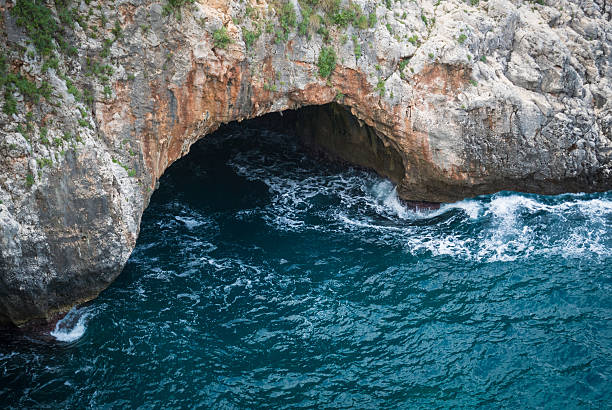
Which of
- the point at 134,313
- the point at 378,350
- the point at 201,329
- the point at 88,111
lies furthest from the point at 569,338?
the point at 88,111

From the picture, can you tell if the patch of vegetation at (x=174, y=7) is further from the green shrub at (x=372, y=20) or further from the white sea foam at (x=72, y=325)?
the white sea foam at (x=72, y=325)

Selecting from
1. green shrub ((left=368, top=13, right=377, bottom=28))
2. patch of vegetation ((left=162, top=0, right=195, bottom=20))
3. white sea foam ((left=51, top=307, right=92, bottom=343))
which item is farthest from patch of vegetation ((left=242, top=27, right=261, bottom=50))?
white sea foam ((left=51, top=307, right=92, bottom=343))

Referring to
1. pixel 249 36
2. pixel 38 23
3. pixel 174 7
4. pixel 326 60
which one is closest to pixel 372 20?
pixel 326 60

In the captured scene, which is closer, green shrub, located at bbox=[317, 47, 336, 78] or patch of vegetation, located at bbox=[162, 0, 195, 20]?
patch of vegetation, located at bbox=[162, 0, 195, 20]

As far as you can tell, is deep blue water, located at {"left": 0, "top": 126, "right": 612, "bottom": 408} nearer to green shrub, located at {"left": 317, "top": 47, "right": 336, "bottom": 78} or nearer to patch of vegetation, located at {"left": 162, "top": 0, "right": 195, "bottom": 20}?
green shrub, located at {"left": 317, "top": 47, "right": 336, "bottom": 78}

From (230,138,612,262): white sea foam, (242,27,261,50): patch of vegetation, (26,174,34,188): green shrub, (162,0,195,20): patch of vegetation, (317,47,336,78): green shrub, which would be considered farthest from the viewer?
(230,138,612,262): white sea foam

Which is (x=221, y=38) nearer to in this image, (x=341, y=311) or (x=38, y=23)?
(x=38, y=23)

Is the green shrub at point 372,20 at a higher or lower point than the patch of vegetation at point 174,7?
lower

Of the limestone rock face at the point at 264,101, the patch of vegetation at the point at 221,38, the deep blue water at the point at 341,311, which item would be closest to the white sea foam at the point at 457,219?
the deep blue water at the point at 341,311
